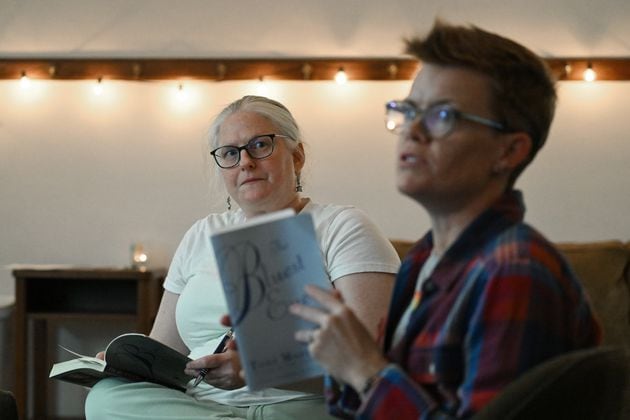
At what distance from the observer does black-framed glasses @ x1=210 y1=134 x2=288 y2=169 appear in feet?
7.59

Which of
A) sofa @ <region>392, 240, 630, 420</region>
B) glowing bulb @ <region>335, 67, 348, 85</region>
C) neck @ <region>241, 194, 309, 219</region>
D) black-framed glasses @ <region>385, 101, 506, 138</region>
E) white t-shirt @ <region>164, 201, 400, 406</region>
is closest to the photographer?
sofa @ <region>392, 240, 630, 420</region>

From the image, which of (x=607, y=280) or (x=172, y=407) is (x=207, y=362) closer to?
(x=172, y=407)

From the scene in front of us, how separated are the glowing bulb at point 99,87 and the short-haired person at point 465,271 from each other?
3.60 meters

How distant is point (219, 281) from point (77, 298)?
237 centimetres

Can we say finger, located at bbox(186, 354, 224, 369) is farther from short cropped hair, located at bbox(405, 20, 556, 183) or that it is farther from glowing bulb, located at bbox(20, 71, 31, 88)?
glowing bulb, located at bbox(20, 71, 31, 88)

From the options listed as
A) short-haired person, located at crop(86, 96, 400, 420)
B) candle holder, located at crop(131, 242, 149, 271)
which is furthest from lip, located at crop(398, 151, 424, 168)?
candle holder, located at crop(131, 242, 149, 271)

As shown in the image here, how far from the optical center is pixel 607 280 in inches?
114

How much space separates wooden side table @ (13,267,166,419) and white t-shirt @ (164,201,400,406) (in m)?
1.83

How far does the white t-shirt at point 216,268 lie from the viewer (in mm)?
2008

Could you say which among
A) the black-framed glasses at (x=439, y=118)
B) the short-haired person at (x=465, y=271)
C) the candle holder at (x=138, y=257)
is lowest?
the candle holder at (x=138, y=257)

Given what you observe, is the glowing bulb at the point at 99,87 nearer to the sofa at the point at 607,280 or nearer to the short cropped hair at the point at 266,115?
the sofa at the point at 607,280

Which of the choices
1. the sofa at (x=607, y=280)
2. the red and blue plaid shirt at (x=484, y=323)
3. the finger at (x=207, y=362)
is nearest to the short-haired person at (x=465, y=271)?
the red and blue plaid shirt at (x=484, y=323)

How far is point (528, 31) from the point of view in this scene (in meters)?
4.64

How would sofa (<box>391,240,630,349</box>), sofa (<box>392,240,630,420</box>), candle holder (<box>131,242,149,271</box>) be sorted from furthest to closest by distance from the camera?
1. candle holder (<box>131,242,149,271</box>)
2. sofa (<box>391,240,630,349</box>)
3. sofa (<box>392,240,630,420</box>)
